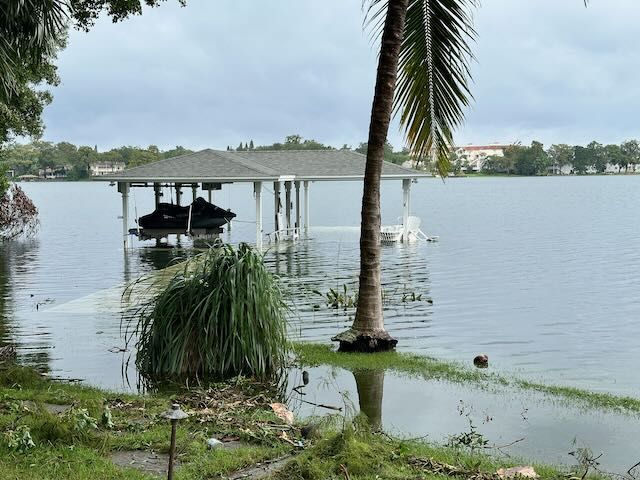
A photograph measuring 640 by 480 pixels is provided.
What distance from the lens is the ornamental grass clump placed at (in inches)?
389

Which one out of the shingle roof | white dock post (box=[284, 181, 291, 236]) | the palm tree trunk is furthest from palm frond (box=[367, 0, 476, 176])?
white dock post (box=[284, 181, 291, 236])

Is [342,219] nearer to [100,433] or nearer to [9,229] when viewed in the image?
[9,229]

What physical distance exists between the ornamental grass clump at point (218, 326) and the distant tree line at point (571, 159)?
5065 inches

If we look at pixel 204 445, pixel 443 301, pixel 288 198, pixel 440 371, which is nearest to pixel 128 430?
pixel 204 445

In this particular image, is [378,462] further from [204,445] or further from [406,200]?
[406,200]

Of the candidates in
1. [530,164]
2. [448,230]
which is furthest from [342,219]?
[530,164]

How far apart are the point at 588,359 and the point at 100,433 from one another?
792cm

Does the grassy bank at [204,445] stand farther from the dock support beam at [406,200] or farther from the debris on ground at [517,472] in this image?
the dock support beam at [406,200]

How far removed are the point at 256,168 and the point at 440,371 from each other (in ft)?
65.0

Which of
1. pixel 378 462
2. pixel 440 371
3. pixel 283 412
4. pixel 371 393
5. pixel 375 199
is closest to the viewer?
pixel 378 462

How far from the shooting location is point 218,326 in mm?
9922

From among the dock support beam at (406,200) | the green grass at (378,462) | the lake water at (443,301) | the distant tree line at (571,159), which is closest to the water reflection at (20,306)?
the lake water at (443,301)

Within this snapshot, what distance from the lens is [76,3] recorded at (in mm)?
12844

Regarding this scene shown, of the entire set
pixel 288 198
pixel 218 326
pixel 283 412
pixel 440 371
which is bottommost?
pixel 440 371
